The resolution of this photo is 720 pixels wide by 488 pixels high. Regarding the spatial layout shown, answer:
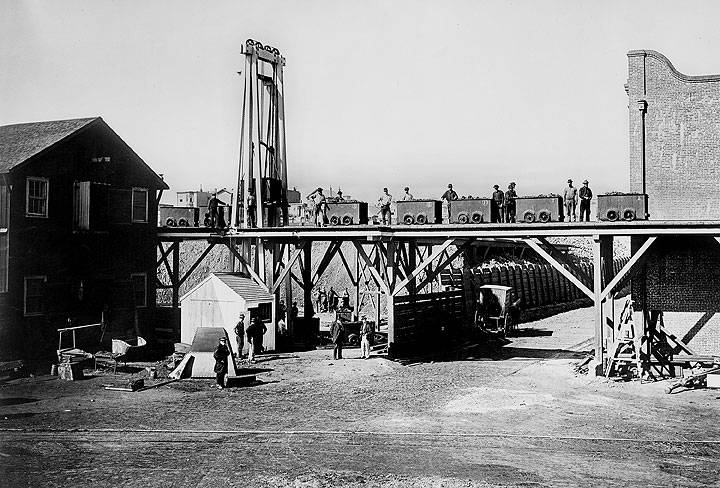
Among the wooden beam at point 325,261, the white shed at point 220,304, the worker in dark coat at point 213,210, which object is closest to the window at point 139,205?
the worker in dark coat at point 213,210

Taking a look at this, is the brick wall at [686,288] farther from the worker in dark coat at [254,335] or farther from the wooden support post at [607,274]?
the worker in dark coat at [254,335]

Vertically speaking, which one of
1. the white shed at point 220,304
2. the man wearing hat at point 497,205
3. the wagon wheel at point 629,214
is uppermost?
the man wearing hat at point 497,205

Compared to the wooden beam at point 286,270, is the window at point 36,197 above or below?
above

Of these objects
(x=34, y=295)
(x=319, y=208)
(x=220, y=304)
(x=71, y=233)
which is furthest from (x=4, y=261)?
(x=319, y=208)

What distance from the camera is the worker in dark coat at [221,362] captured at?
20469 millimetres

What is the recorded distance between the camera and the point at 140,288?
30703 millimetres

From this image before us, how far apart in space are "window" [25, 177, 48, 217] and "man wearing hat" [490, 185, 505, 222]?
50.1 feet

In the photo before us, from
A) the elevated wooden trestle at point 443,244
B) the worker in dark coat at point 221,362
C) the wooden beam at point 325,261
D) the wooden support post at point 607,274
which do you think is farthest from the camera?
the wooden beam at point 325,261

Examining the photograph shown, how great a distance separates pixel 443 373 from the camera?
76.7 ft

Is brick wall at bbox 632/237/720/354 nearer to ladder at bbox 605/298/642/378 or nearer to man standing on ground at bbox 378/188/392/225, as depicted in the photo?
ladder at bbox 605/298/642/378

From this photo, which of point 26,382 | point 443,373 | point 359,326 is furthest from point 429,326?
point 26,382

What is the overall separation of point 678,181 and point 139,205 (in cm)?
2037

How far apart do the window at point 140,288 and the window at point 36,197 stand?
5.57m

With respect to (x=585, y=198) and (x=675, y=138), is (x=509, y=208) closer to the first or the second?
(x=585, y=198)
